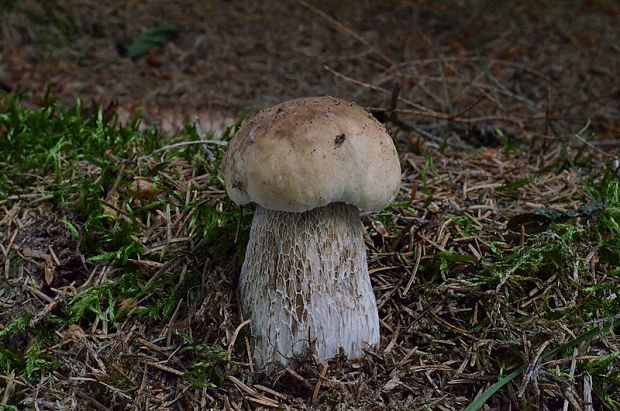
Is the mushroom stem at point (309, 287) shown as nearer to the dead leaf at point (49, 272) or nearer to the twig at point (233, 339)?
the twig at point (233, 339)

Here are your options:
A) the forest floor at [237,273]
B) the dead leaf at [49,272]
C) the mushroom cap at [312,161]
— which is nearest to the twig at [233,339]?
the forest floor at [237,273]

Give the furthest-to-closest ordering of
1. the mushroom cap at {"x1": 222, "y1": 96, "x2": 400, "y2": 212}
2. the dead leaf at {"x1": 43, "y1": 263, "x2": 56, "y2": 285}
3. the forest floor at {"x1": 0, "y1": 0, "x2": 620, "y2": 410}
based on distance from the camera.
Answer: the dead leaf at {"x1": 43, "y1": 263, "x2": 56, "y2": 285}, the forest floor at {"x1": 0, "y1": 0, "x2": 620, "y2": 410}, the mushroom cap at {"x1": 222, "y1": 96, "x2": 400, "y2": 212}

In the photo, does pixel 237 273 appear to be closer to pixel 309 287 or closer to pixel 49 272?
pixel 309 287

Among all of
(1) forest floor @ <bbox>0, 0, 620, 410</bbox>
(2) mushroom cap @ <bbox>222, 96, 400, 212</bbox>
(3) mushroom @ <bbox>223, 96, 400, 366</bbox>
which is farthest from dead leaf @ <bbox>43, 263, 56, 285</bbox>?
(2) mushroom cap @ <bbox>222, 96, 400, 212</bbox>

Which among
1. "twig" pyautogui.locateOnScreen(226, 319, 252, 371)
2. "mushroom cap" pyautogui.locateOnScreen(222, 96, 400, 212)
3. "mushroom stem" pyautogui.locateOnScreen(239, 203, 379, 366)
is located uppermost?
"mushroom cap" pyautogui.locateOnScreen(222, 96, 400, 212)

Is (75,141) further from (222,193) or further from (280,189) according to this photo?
(280,189)

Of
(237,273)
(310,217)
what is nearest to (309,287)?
Result: (310,217)

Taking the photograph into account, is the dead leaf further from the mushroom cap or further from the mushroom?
the mushroom cap

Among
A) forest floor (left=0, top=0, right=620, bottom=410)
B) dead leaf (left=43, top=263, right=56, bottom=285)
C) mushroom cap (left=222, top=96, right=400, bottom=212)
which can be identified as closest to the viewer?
mushroom cap (left=222, top=96, right=400, bottom=212)
